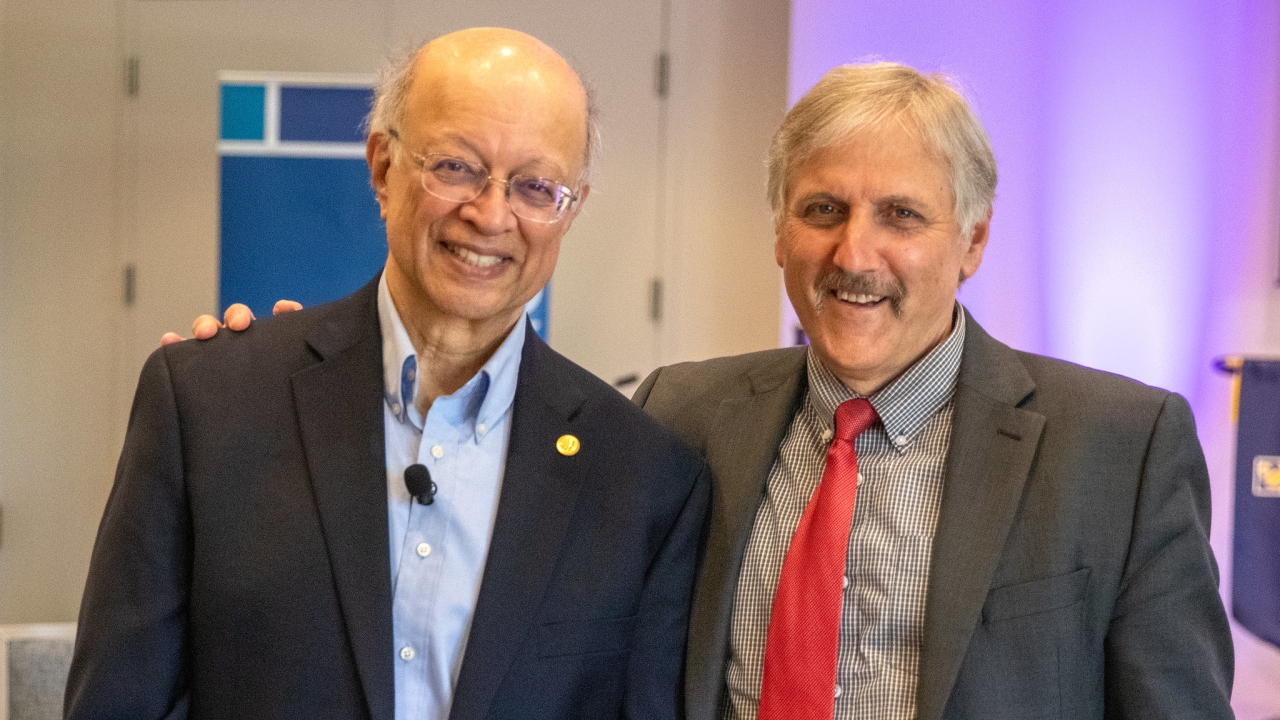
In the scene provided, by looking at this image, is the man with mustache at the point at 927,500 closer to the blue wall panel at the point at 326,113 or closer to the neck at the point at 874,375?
the neck at the point at 874,375

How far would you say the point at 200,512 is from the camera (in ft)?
4.91

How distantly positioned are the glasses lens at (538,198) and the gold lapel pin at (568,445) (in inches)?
13.0

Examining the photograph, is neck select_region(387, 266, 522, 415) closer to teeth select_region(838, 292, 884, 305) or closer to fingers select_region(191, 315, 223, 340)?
fingers select_region(191, 315, 223, 340)

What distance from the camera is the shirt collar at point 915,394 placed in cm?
175

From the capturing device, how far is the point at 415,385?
5.37 ft

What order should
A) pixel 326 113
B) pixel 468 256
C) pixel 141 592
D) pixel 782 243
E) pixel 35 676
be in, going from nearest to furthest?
pixel 141 592 → pixel 468 256 → pixel 782 243 → pixel 35 676 → pixel 326 113

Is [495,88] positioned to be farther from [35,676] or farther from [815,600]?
[35,676]

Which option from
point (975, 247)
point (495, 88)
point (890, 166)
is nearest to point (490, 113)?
point (495, 88)

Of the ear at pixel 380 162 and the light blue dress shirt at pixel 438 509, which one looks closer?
the light blue dress shirt at pixel 438 509

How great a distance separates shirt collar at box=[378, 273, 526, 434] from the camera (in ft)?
5.32

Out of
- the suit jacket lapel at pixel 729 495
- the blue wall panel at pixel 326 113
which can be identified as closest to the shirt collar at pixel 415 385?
the suit jacket lapel at pixel 729 495

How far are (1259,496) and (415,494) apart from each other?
2907 mm

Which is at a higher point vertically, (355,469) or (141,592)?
(355,469)

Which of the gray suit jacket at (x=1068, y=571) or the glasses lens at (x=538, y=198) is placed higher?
the glasses lens at (x=538, y=198)
